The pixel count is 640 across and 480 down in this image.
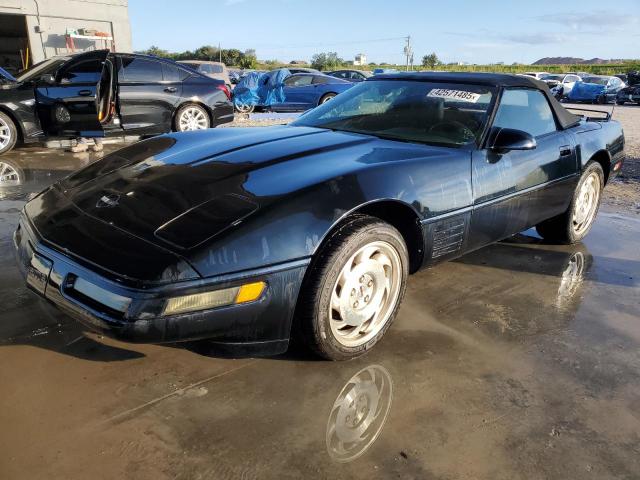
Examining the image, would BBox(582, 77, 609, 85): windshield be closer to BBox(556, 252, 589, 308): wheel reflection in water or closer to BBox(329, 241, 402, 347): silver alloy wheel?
BBox(556, 252, 589, 308): wheel reflection in water

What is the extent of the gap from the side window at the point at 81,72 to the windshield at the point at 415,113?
478 centimetres

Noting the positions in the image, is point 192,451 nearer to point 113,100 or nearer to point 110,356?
point 110,356

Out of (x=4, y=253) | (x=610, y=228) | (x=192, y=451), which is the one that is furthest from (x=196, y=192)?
(x=610, y=228)

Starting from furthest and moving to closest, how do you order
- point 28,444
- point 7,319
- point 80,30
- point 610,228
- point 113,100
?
point 80,30
point 113,100
point 610,228
point 7,319
point 28,444

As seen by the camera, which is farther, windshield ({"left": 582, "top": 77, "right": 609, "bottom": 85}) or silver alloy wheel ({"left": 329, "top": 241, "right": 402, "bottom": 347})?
windshield ({"left": 582, "top": 77, "right": 609, "bottom": 85})

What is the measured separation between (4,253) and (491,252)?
142 inches

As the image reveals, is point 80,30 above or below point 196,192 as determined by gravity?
above

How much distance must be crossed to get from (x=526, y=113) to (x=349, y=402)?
2444 millimetres

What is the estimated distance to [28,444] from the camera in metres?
1.82

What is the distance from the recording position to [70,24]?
1805 centimetres

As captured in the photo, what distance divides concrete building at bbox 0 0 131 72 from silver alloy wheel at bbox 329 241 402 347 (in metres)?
19.0

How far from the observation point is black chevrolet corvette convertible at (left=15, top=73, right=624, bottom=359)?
191 centimetres

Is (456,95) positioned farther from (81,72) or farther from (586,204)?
Answer: (81,72)

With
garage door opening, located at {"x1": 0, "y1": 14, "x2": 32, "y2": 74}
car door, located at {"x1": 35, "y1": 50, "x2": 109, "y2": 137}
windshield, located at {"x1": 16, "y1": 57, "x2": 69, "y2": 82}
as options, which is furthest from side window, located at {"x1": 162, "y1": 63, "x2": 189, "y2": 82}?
garage door opening, located at {"x1": 0, "y1": 14, "x2": 32, "y2": 74}
